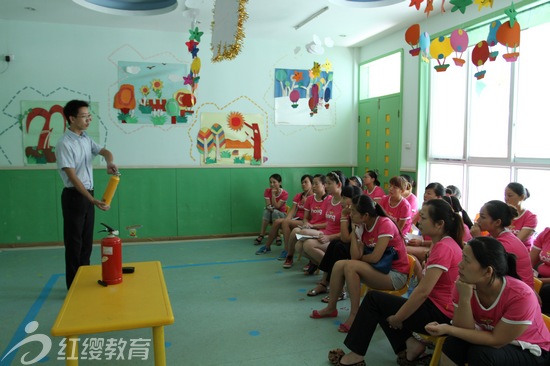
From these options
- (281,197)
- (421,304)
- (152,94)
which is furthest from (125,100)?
(421,304)

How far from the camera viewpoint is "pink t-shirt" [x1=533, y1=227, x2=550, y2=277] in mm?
3071

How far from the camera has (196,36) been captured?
5145 millimetres

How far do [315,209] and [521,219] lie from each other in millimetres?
2038

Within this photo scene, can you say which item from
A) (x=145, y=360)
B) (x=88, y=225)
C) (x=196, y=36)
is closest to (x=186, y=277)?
(x=88, y=225)

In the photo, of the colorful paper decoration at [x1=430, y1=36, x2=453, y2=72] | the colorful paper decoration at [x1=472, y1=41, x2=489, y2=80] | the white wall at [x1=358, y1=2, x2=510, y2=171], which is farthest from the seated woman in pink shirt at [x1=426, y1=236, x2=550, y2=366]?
the white wall at [x1=358, y1=2, x2=510, y2=171]

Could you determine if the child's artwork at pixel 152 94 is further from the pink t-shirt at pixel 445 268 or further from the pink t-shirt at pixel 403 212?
A: the pink t-shirt at pixel 445 268

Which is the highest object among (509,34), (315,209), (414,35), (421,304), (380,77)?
(380,77)

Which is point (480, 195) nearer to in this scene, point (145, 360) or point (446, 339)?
point (446, 339)

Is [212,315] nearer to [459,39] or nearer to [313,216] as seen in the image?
[313,216]

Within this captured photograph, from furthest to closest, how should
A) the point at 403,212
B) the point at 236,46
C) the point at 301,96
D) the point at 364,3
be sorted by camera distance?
the point at 301,96 < the point at 364,3 < the point at 403,212 < the point at 236,46

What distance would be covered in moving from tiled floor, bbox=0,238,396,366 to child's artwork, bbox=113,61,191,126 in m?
2.03

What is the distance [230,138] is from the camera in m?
6.54

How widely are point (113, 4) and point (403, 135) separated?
13.7 feet

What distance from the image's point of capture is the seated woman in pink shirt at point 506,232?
103 inches
